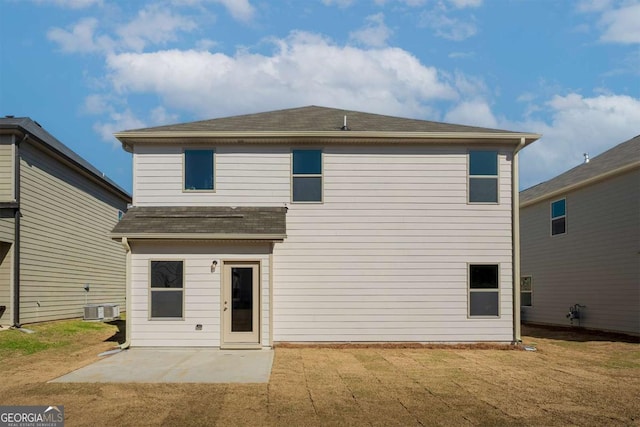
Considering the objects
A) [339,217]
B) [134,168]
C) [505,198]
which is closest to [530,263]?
[505,198]

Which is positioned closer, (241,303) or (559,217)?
(241,303)

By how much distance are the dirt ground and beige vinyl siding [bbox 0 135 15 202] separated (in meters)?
5.38

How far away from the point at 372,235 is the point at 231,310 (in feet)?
12.5

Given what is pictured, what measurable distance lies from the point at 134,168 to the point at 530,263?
1599 centimetres

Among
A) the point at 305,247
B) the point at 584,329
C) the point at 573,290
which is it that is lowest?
the point at 584,329

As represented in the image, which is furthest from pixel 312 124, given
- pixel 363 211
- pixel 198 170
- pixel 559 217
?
pixel 559 217

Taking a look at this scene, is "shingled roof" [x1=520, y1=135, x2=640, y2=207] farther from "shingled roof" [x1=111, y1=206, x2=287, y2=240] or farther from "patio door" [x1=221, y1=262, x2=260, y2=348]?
"patio door" [x1=221, y1=262, x2=260, y2=348]

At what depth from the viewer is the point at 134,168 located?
1423 cm

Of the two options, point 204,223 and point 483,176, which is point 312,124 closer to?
point 204,223

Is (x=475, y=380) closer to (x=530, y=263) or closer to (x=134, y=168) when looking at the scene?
(x=134, y=168)

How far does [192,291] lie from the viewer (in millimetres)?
13445

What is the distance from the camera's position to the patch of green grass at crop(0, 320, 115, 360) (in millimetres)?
13711

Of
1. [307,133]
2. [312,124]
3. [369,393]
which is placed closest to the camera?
[369,393]

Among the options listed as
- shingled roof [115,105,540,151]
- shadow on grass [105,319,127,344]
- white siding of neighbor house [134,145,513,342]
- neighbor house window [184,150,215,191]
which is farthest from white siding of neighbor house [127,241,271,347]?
shingled roof [115,105,540,151]
